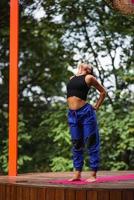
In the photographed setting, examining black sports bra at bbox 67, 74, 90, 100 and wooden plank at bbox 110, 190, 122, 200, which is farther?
black sports bra at bbox 67, 74, 90, 100

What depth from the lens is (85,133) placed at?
221 inches

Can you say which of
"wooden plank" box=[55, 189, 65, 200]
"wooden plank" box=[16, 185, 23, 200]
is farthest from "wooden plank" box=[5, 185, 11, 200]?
"wooden plank" box=[55, 189, 65, 200]

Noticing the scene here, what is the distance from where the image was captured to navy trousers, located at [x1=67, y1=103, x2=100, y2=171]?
5.61 meters

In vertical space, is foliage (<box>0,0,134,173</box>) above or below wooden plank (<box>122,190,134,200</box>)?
above

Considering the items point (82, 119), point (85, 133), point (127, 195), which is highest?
point (82, 119)

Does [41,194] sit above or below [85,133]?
below

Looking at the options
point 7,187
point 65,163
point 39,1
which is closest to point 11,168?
point 7,187

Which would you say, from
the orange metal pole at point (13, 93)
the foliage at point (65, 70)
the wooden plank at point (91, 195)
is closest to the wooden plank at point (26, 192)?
the wooden plank at point (91, 195)

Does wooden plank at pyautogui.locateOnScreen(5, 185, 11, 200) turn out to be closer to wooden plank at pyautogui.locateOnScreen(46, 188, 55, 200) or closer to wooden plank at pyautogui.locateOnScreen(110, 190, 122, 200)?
wooden plank at pyautogui.locateOnScreen(46, 188, 55, 200)

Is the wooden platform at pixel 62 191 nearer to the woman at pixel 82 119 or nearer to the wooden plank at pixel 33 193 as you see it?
the wooden plank at pixel 33 193

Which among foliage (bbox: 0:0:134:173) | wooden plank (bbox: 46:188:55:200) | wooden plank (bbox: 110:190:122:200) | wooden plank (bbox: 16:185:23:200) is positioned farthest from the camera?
foliage (bbox: 0:0:134:173)

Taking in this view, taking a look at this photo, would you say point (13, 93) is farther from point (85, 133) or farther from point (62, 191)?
point (62, 191)

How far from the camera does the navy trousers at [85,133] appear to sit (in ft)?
18.4

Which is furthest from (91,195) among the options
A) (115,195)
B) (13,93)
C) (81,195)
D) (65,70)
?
(65,70)
